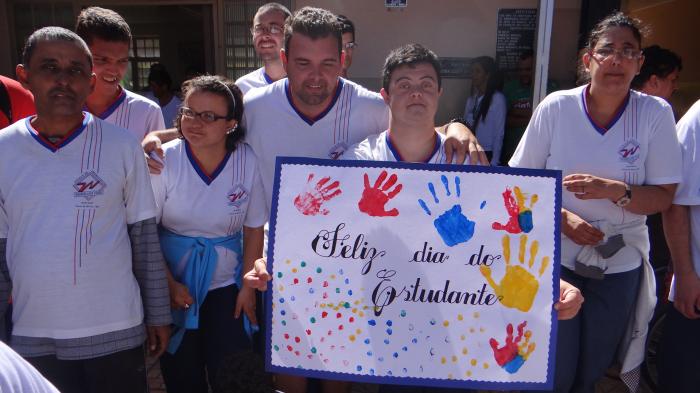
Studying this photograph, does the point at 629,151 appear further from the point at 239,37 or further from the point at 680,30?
the point at 680,30

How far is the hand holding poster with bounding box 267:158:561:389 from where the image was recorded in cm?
208

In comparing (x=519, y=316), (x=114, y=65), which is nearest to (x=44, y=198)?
(x=114, y=65)

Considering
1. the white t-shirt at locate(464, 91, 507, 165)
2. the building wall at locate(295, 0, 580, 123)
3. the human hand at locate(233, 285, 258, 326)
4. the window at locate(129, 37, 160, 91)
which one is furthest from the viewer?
the window at locate(129, 37, 160, 91)

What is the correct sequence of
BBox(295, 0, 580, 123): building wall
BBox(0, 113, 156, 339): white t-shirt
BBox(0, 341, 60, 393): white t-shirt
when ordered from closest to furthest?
BBox(0, 341, 60, 393): white t-shirt
BBox(0, 113, 156, 339): white t-shirt
BBox(295, 0, 580, 123): building wall

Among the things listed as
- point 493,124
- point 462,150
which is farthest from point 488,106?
point 462,150

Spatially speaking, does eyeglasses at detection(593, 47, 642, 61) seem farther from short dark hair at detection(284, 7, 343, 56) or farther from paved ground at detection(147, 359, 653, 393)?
paved ground at detection(147, 359, 653, 393)

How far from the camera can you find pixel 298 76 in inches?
99.0

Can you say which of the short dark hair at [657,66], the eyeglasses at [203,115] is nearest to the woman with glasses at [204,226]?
the eyeglasses at [203,115]

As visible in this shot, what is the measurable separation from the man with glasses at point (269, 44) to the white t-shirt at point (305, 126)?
799 mm

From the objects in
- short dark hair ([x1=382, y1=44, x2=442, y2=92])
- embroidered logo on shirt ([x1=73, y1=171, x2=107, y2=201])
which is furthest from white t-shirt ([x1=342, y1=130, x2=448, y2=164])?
embroidered logo on shirt ([x1=73, y1=171, x2=107, y2=201])

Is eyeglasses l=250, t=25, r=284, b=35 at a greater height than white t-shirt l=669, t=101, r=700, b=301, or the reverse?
eyeglasses l=250, t=25, r=284, b=35

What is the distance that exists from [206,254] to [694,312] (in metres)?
2.19

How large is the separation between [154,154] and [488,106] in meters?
4.38

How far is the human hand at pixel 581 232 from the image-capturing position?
2336mm
